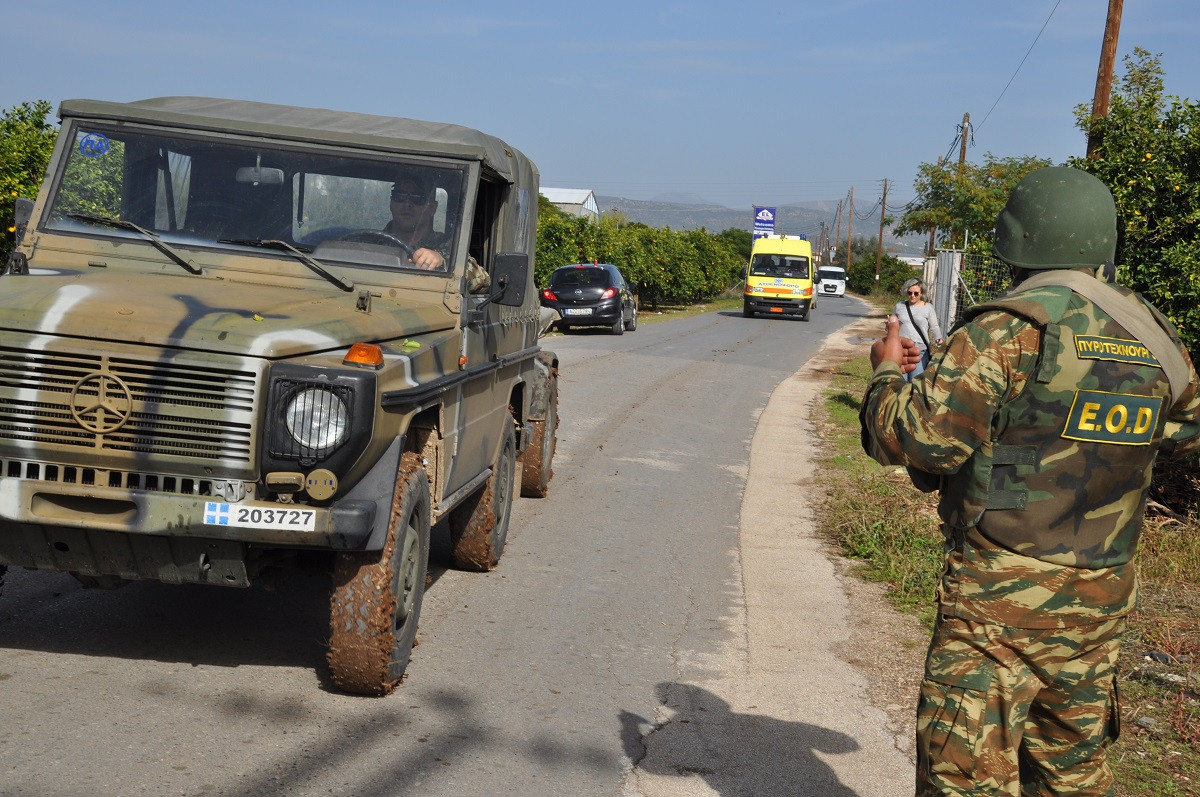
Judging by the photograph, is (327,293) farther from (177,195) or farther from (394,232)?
(177,195)

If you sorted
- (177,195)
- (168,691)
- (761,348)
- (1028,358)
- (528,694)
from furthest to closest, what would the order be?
(761,348) < (177,195) < (528,694) < (168,691) < (1028,358)

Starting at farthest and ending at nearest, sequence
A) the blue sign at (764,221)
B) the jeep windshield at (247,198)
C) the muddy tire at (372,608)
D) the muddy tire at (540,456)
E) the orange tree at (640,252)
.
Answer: the blue sign at (764,221) → the orange tree at (640,252) → the muddy tire at (540,456) → the jeep windshield at (247,198) → the muddy tire at (372,608)

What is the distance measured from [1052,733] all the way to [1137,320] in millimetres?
1059

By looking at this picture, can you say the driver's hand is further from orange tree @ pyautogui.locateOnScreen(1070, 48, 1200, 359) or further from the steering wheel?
orange tree @ pyautogui.locateOnScreen(1070, 48, 1200, 359)

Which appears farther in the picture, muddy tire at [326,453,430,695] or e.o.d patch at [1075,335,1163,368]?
muddy tire at [326,453,430,695]

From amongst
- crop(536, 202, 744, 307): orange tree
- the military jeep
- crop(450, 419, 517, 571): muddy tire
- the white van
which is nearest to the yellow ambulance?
crop(536, 202, 744, 307): orange tree

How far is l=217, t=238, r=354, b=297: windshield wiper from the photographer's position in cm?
546

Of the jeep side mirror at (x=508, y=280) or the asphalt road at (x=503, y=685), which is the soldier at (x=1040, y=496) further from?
the jeep side mirror at (x=508, y=280)

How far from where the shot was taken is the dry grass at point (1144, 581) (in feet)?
15.9

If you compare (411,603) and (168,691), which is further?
(411,603)

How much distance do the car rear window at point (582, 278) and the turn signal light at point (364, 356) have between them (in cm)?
2363

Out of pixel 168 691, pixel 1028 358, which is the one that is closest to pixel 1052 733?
pixel 1028 358

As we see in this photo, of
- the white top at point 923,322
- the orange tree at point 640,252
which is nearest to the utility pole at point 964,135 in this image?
the orange tree at point 640,252

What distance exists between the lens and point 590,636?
19.6 feet
